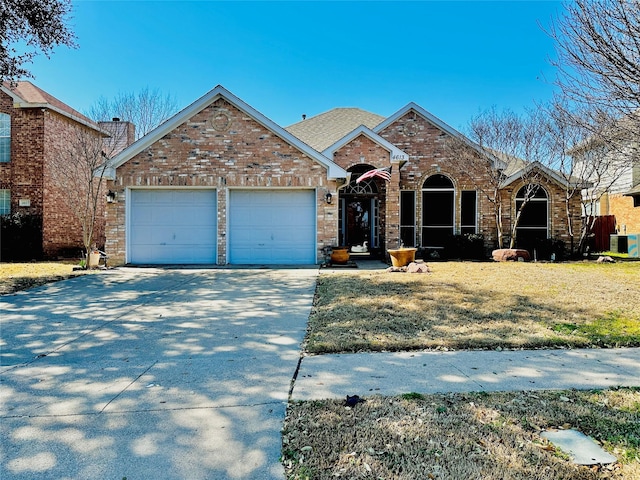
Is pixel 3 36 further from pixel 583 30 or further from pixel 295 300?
pixel 583 30

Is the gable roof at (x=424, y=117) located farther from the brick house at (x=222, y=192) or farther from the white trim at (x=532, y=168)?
the brick house at (x=222, y=192)

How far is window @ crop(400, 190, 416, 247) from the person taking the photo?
17.0 meters

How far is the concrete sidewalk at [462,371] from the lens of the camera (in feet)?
11.9

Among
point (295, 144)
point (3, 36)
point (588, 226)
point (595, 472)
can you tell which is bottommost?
point (595, 472)

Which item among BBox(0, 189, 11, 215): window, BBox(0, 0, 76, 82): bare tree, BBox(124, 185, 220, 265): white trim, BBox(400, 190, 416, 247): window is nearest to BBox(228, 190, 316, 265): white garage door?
BBox(124, 185, 220, 265): white trim

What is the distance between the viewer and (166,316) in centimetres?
655

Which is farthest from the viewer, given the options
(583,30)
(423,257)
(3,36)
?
(423,257)

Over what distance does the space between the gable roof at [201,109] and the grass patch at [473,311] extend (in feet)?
14.3

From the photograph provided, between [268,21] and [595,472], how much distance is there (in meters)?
12.9

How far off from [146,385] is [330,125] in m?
17.9

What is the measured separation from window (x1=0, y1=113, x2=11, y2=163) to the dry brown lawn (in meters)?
5.91

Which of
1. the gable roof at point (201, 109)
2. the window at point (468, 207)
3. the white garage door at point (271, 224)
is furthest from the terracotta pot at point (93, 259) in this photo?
the window at point (468, 207)

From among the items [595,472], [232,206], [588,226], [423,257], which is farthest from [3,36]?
[588,226]

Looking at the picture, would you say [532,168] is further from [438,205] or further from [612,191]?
[612,191]
